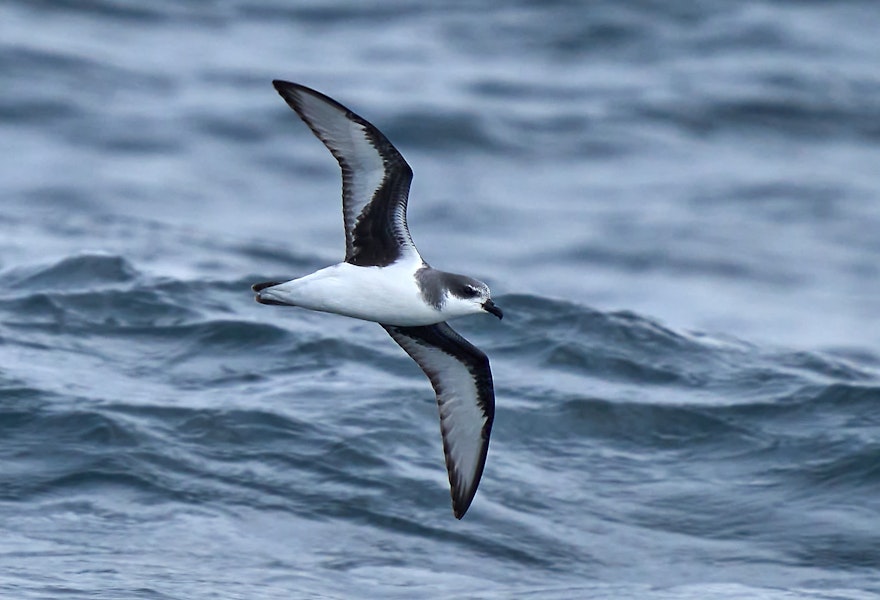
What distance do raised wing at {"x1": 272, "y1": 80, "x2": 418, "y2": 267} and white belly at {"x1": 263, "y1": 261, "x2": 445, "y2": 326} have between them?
0.25 metres

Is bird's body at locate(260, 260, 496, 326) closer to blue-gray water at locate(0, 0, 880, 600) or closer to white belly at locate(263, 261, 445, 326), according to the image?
white belly at locate(263, 261, 445, 326)

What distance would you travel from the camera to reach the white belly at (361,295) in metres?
10.2

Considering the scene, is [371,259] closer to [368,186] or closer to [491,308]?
[368,186]

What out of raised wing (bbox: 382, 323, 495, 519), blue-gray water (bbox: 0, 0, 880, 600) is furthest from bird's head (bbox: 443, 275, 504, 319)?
blue-gray water (bbox: 0, 0, 880, 600)

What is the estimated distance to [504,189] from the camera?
26141mm

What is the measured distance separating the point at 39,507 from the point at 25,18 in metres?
19.3

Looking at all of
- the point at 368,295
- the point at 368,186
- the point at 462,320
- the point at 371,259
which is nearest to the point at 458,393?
the point at 371,259

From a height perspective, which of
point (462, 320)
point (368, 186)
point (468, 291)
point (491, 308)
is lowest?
point (462, 320)

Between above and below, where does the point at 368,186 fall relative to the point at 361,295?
above

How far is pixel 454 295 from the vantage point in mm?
10188

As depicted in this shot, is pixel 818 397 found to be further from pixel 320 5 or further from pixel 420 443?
pixel 320 5

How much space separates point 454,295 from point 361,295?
0.61 m

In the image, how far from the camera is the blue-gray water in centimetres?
1383

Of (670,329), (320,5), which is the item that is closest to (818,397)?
(670,329)
